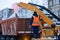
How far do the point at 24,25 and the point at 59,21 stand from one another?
2863mm

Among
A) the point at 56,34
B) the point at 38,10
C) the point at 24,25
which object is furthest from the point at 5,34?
the point at 56,34

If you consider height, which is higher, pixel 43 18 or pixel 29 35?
pixel 43 18

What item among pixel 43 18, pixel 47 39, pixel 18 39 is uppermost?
pixel 43 18

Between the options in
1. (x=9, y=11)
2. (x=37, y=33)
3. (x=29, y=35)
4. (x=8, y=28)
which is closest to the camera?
(x=37, y=33)

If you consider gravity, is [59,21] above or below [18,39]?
above

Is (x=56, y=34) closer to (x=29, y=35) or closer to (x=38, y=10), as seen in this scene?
(x=38, y=10)

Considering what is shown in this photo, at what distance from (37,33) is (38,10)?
873 millimetres

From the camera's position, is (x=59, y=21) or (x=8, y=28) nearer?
(x=59, y=21)

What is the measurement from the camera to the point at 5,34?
13.4 metres

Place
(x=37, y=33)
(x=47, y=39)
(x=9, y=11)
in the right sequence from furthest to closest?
(x=9, y=11) < (x=37, y=33) < (x=47, y=39)

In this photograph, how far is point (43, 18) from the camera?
8.96 metres

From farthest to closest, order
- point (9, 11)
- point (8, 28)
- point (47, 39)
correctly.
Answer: point (9, 11) < point (8, 28) < point (47, 39)

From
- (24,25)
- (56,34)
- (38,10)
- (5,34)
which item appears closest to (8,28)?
(5,34)

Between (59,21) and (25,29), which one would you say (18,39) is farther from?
(59,21)
